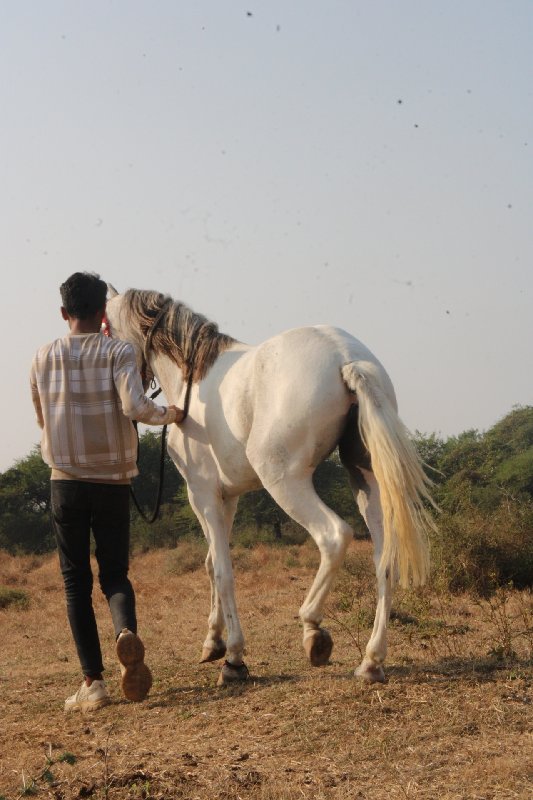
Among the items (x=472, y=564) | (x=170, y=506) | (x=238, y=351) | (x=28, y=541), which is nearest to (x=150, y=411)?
(x=238, y=351)

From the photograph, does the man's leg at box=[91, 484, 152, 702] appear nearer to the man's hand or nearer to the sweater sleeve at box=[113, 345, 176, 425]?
the sweater sleeve at box=[113, 345, 176, 425]

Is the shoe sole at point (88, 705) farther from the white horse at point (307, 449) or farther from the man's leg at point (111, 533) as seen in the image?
the white horse at point (307, 449)

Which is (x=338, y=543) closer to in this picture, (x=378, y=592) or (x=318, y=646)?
(x=378, y=592)

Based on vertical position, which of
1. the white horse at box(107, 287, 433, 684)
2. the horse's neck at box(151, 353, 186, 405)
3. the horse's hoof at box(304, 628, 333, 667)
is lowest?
the horse's hoof at box(304, 628, 333, 667)

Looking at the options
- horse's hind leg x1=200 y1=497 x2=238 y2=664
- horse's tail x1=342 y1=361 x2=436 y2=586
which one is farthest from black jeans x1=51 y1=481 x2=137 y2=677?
horse's tail x1=342 y1=361 x2=436 y2=586

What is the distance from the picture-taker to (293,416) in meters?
4.76

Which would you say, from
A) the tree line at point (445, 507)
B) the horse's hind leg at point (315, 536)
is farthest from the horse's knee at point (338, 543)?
the tree line at point (445, 507)

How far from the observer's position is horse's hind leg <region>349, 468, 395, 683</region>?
15.1 feet

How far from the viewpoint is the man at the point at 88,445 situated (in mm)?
4914

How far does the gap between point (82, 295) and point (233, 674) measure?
2306 millimetres

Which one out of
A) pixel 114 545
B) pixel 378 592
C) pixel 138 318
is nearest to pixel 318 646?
pixel 378 592

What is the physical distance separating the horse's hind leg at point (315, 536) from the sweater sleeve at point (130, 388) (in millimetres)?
790

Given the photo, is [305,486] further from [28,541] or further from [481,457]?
[28,541]

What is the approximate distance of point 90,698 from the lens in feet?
15.8
